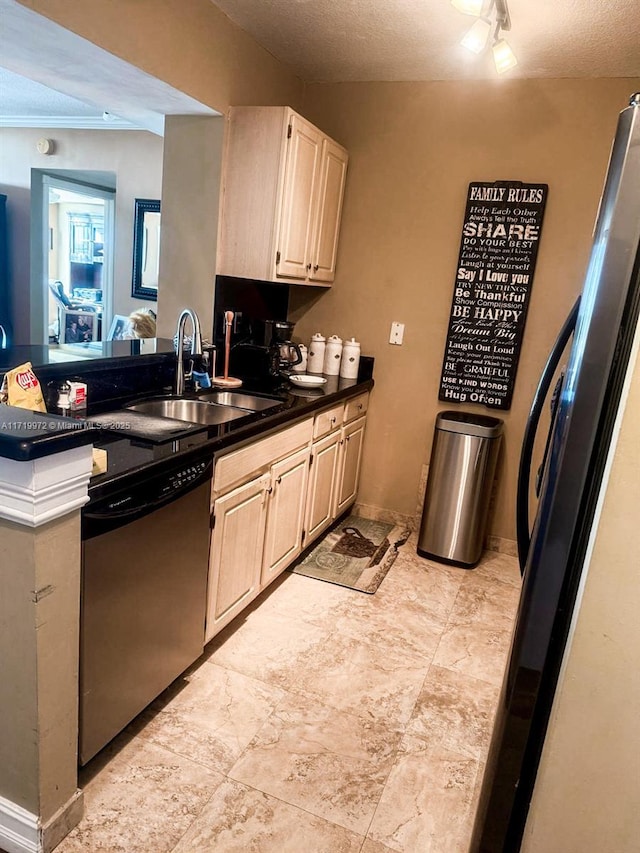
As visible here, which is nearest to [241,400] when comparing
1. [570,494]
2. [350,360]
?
[350,360]

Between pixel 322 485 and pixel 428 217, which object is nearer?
pixel 322 485

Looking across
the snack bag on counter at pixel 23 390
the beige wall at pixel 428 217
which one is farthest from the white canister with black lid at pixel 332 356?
the snack bag on counter at pixel 23 390

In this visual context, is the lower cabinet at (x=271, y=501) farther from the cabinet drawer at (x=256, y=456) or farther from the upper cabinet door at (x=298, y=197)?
the upper cabinet door at (x=298, y=197)

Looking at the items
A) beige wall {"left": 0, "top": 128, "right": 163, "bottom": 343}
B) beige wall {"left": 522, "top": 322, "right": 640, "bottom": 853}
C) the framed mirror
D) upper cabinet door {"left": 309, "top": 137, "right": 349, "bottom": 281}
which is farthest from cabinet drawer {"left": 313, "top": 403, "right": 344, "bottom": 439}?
beige wall {"left": 0, "top": 128, "right": 163, "bottom": 343}

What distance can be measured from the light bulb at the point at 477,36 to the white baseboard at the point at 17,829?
2805mm

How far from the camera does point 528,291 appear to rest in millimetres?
3129

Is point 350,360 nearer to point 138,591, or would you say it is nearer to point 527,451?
point 138,591

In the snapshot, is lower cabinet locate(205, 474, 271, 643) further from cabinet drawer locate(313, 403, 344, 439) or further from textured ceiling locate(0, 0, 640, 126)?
textured ceiling locate(0, 0, 640, 126)

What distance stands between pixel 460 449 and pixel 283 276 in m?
1.30

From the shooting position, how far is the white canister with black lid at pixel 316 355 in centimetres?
345

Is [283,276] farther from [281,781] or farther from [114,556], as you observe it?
[281,781]

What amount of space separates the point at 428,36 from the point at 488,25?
462 millimetres

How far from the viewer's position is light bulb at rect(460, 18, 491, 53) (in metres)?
2.14

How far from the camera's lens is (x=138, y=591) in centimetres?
162
